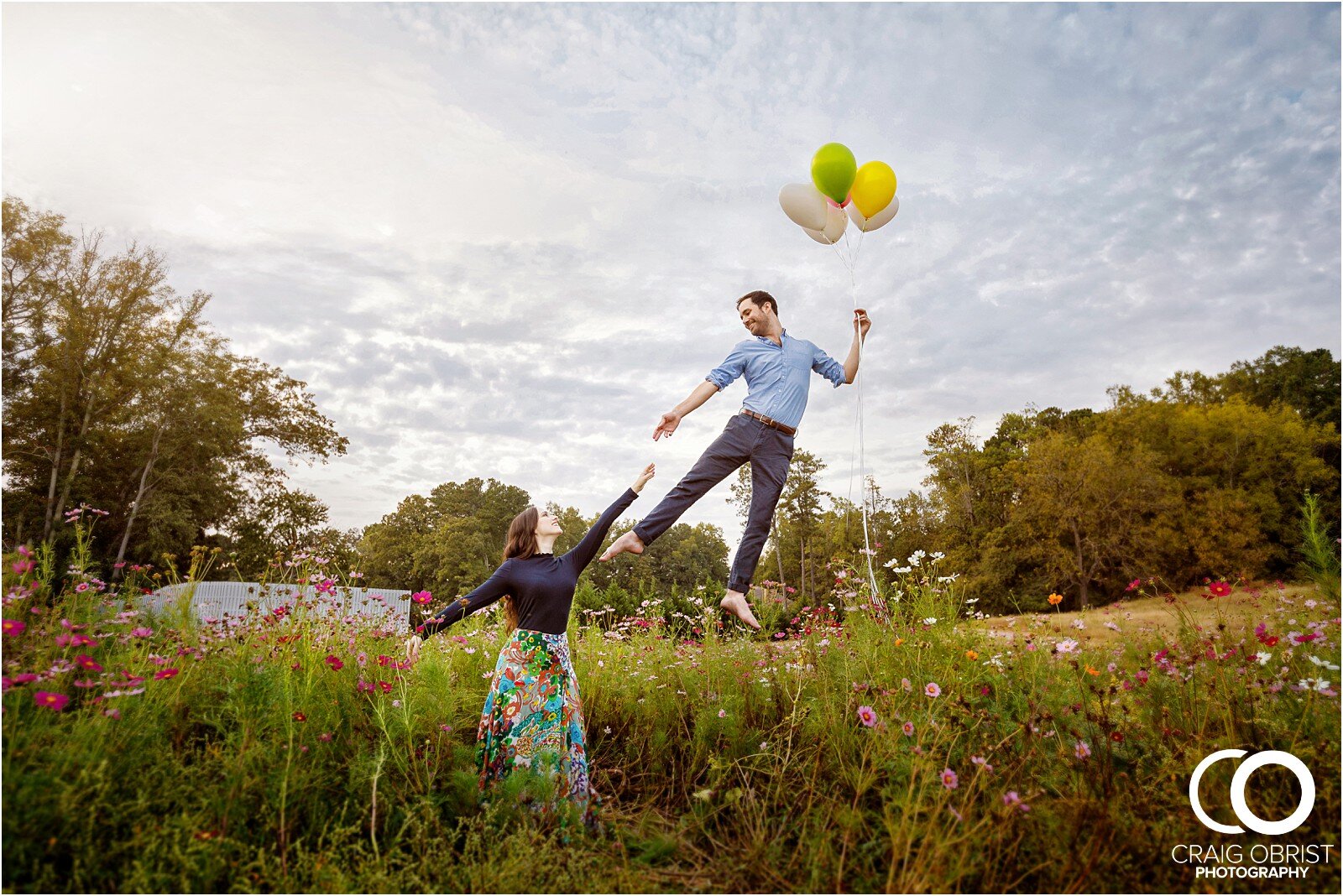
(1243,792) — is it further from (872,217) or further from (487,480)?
(487,480)

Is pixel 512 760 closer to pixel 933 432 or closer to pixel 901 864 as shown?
pixel 901 864

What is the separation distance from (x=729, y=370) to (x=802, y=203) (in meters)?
1.76

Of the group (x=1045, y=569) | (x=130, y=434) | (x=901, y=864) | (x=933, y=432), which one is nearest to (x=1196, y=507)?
(x=1045, y=569)

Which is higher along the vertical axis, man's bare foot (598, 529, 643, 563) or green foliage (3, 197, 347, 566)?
green foliage (3, 197, 347, 566)

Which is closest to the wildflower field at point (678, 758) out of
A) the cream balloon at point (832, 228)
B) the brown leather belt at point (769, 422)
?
the brown leather belt at point (769, 422)

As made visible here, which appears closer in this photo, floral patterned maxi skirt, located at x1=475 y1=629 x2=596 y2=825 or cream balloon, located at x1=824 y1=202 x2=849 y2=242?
floral patterned maxi skirt, located at x1=475 y1=629 x2=596 y2=825

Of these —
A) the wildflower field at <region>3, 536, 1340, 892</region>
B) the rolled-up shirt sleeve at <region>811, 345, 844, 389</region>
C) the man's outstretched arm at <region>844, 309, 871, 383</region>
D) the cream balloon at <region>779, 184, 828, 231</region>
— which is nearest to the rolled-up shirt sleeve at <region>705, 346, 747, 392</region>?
the rolled-up shirt sleeve at <region>811, 345, 844, 389</region>

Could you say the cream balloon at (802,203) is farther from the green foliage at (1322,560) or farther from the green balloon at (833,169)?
the green foliage at (1322,560)

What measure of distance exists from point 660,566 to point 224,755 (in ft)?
119

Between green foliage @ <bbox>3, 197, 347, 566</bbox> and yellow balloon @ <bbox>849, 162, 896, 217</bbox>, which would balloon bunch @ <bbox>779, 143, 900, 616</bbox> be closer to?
yellow balloon @ <bbox>849, 162, 896, 217</bbox>

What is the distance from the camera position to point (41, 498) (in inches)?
664

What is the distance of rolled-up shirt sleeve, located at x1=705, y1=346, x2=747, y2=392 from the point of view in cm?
523

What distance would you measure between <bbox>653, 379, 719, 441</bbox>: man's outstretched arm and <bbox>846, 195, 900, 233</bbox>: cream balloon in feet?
7.33

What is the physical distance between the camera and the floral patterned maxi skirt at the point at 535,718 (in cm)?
396
